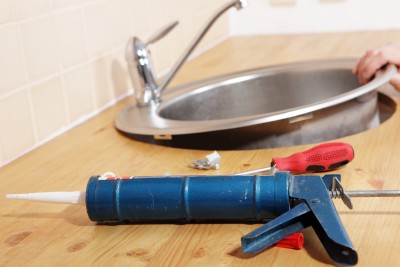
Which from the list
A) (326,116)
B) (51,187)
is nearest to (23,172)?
(51,187)

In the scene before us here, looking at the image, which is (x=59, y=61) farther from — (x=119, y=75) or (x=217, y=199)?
(x=217, y=199)

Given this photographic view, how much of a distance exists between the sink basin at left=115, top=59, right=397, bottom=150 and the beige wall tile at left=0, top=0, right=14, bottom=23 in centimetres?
27

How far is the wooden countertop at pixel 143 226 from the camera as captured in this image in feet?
2.35

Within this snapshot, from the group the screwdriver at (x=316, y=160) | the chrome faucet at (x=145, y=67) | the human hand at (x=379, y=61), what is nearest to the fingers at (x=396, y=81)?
the human hand at (x=379, y=61)

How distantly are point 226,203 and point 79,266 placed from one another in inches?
6.7

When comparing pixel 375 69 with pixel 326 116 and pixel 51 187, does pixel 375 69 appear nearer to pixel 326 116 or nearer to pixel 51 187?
pixel 326 116

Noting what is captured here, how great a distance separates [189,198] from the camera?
76 centimetres

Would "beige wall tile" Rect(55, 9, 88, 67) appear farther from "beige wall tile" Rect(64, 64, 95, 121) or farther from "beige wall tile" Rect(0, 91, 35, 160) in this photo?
"beige wall tile" Rect(0, 91, 35, 160)

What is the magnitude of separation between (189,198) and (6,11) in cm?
50

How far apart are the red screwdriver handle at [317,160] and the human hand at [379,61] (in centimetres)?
43

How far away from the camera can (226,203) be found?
2.46 feet

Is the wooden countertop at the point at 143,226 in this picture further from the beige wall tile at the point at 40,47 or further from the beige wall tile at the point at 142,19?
the beige wall tile at the point at 142,19

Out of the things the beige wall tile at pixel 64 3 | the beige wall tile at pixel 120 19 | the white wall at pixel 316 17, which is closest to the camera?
the beige wall tile at pixel 64 3

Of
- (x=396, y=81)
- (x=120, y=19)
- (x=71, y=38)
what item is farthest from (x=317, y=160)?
(x=120, y=19)
